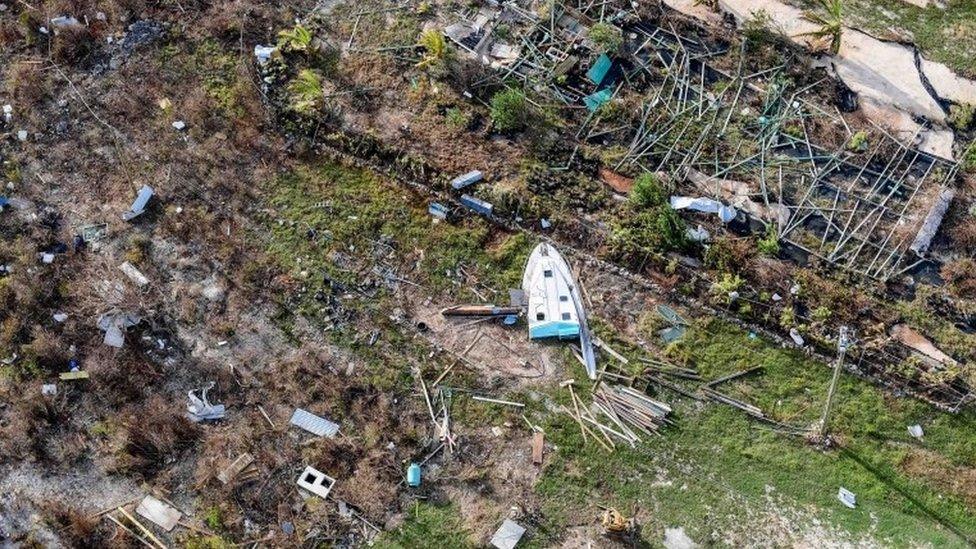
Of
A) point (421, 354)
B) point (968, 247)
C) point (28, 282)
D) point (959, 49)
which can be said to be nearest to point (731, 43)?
point (959, 49)

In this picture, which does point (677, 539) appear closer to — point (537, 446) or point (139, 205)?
point (537, 446)

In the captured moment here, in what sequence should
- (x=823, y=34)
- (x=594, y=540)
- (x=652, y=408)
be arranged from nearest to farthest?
(x=594, y=540) < (x=652, y=408) < (x=823, y=34)

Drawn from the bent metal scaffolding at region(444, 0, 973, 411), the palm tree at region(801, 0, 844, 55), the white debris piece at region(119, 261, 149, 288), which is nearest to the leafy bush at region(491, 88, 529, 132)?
the bent metal scaffolding at region(444, 0, 973, 411)

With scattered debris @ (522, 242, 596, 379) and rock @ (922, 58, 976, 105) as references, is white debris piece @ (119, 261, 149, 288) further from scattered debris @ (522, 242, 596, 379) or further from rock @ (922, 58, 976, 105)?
rock @ (922, 58, 976, 105)

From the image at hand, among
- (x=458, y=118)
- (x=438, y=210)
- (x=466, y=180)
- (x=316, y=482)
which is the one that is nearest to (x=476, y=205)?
(x=466, y=180)

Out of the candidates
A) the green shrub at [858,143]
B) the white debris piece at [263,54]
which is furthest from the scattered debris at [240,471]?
the green shrub at [858,143]

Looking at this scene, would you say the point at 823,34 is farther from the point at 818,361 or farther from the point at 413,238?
the point at 413,238


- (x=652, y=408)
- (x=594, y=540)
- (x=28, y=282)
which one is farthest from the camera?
(x=28, y=282)
